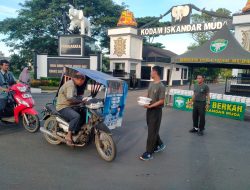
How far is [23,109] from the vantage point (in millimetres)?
5926

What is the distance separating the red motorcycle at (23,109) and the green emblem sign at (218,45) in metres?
9.04

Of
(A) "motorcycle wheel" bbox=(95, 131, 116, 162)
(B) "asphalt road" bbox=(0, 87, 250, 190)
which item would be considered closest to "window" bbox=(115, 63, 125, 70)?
(B) "asphalt road" bbox=(0, 87, 250, 190)

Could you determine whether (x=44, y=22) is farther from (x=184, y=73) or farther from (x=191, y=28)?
(x=184, y=73)

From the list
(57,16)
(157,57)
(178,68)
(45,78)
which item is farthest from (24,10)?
(178,68)

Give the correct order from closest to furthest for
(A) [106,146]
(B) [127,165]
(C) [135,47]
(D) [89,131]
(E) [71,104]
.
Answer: (B) [127,165], (A) [106,146], (D) [89,131], (E) [71,104], (C) [135,47]

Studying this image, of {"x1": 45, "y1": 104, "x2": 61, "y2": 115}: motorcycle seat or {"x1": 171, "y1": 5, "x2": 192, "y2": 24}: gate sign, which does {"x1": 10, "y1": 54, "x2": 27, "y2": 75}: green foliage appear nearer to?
{"x1": 171, "y1": 5, "x2": 192, "y2": 24}: gate sign

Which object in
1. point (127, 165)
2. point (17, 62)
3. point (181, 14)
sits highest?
point (181, 14)

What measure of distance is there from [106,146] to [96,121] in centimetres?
55

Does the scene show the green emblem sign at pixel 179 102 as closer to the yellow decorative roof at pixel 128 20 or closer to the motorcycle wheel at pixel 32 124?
the motorcycle wheel at pixel 32 124

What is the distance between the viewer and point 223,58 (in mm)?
10523

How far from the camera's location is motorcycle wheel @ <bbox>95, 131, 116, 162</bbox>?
14.1ft

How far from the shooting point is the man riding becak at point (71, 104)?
15.0 feet

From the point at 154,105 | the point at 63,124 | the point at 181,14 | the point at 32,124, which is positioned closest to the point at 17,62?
the point at 181,14

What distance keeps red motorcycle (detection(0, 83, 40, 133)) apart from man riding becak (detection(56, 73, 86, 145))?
4.87 feet
